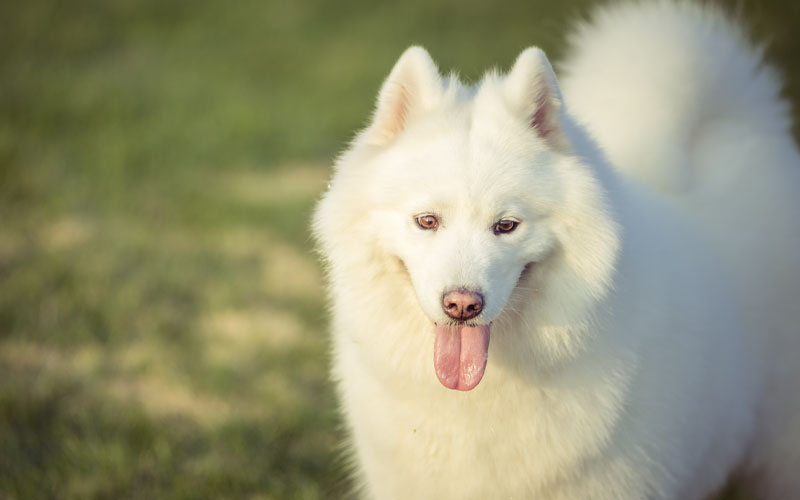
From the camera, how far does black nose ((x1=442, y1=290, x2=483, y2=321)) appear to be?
2109 millimetres

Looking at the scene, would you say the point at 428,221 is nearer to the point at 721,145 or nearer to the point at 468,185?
the point at 468,185

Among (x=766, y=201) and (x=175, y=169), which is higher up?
(x=766, y=201)

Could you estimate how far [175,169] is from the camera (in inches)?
256

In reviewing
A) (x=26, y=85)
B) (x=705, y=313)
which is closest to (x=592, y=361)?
(x=705, y=313)

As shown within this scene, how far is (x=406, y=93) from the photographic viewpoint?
2387mm

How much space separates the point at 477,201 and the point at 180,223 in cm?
399

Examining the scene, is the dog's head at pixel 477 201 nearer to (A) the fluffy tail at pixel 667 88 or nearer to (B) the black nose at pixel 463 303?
(B) the black nose at pixel 463 303

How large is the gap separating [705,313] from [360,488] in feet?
A: 4.70

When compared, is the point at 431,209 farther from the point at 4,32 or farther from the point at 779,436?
the point at 4,32

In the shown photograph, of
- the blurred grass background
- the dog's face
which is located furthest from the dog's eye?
the blurred grass background

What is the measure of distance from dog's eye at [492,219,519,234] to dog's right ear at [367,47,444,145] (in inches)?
17.1

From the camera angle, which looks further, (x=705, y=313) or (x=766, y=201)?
(x=766, y=201)

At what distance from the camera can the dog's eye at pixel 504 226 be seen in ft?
7.37

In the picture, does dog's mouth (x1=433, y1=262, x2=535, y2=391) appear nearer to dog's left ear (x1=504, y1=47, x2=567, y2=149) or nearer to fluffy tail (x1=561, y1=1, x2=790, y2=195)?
dog's left ear (x1=504, y1=47, x2=567, y2=149)
